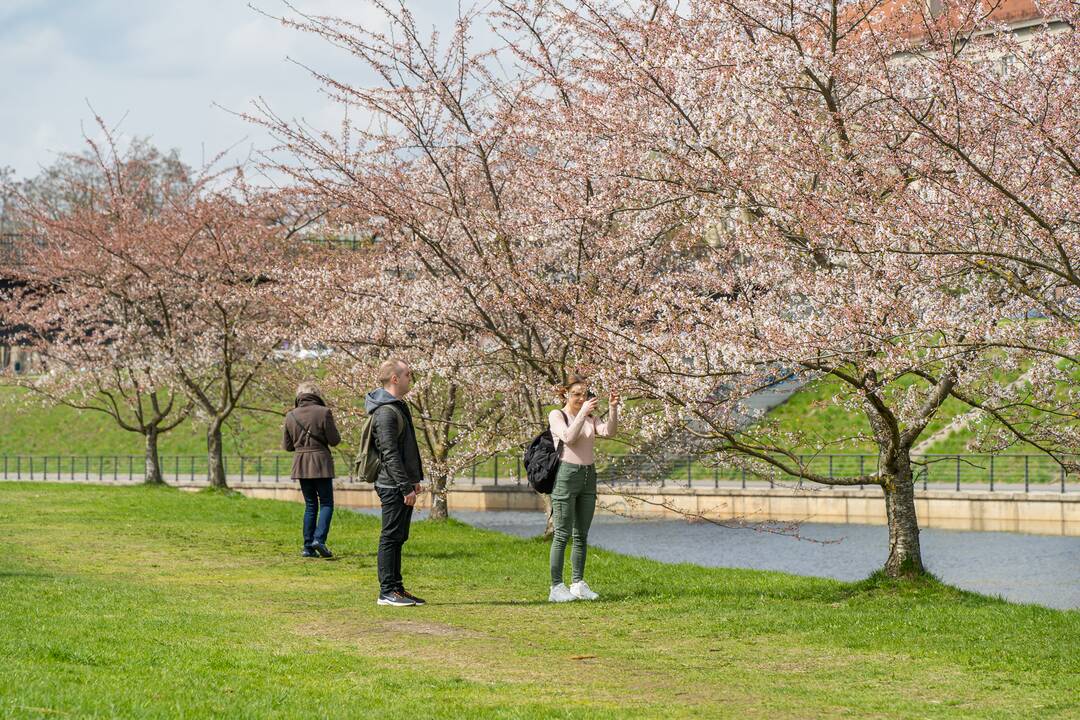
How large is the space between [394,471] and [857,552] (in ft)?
52.5

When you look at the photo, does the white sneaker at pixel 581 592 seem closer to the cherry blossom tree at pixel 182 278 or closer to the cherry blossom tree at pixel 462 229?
the cherry blossom tree at pixel 462 229

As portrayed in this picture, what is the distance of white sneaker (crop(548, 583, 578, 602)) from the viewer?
10.5 m

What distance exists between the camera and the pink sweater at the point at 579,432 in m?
10.0

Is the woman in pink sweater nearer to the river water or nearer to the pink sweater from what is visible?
the pink sweater

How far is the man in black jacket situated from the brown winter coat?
11.6 ft

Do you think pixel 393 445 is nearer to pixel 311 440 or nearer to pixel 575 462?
pixel 575 462

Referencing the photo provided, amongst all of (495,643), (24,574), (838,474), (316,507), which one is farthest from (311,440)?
(838,474)

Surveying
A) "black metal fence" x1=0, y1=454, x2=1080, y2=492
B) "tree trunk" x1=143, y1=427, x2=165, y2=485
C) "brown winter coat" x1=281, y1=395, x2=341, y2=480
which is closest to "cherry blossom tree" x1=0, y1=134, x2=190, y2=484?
"tree trunk" x1=143, y1=427, x2=165, y2=485

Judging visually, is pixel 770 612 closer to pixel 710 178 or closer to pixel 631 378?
pixel 631 378

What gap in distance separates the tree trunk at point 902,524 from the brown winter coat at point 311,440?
A: 18.2 feet

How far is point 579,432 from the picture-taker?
10.1 meters

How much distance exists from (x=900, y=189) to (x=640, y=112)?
8.98 feet

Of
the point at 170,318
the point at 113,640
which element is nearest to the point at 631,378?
the point at 113,640

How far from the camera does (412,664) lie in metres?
7.46
